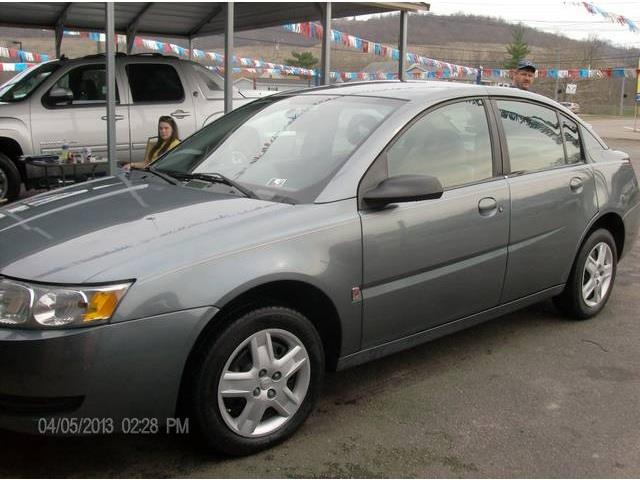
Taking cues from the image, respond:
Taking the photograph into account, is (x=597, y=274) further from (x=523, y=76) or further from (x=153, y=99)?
(x=153, y=99)

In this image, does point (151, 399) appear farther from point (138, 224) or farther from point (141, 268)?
point (138, 224)

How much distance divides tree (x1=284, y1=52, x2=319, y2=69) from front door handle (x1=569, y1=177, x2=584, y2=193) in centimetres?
5962

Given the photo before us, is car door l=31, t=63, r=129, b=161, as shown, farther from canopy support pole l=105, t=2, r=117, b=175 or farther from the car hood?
the car hood

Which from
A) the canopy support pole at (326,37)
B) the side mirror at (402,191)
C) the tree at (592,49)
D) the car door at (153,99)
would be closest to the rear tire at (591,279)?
the side mirror at (402,191)

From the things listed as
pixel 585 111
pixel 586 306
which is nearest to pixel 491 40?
pixel 585 111

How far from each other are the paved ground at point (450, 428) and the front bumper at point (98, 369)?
375mm

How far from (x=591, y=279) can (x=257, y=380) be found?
110 inches

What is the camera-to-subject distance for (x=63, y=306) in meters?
2.36

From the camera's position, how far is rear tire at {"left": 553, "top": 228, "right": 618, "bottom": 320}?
438 centimetres

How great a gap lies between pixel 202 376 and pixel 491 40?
90347mm

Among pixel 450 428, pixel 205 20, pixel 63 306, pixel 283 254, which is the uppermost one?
pixel 205 20

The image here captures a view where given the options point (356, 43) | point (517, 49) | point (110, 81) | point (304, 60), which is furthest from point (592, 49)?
point (110, 81)

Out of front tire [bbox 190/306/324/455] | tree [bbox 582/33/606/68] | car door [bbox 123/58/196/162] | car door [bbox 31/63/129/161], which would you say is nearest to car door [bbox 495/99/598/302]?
front tire [bbox 190/306/324/455]

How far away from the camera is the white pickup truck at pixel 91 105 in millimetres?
8125
